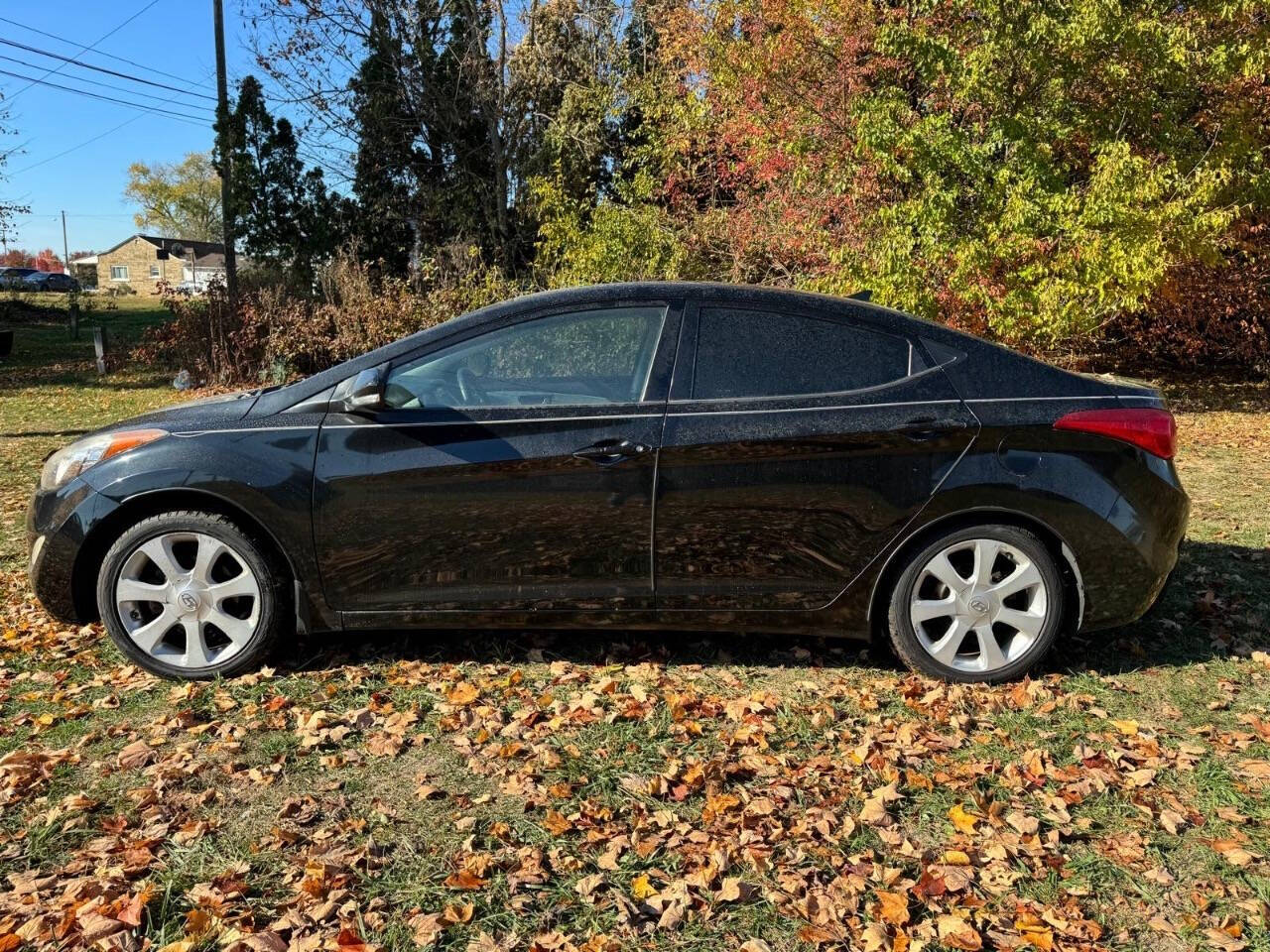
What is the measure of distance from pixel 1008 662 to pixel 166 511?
351 cm

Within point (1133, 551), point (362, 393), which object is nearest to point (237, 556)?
point (362, 393)

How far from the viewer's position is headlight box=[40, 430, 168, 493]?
4.04 m

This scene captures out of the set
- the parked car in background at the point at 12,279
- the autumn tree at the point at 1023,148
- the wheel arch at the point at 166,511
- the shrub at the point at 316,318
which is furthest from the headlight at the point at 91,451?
the parked car in background at the point at 12,279

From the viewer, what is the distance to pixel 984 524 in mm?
3969

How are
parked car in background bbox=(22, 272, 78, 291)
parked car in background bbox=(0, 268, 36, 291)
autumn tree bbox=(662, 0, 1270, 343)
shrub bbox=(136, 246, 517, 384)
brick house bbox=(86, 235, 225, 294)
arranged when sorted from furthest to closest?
brick house bbox=(86, 235, 225, 294) → parked car in background bbox=(22, 272, 78, 291) → parked car in background bbox=(0, 268, 36, 291) → shrub bbox=(136, 246, 517, 384) → autumn tree bbox=(662, 0, 1270, 343)

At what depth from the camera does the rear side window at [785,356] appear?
13.0ft

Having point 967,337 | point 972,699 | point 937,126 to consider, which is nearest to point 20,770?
point 972,699

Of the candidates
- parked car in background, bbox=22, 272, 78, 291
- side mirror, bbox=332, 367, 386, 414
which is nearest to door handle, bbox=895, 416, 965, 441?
side mirror, bbox=332, 367, 386, 414

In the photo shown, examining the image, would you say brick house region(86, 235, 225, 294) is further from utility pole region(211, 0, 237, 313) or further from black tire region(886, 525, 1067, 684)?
black tire region(886, 525, 1067, 684)

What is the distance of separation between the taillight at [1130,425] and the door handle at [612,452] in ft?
5.53

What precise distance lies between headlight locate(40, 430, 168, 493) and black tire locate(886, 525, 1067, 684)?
3095 millimetres

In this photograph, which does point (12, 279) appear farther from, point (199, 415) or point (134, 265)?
point (134, 265)

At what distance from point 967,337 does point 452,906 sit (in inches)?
116

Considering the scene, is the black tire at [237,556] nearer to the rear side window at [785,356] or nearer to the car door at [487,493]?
the car door at [487,493]
